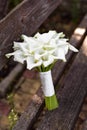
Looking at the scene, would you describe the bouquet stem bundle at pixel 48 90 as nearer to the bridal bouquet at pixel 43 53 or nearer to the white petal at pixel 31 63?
the bridal bouquet at pixel 43 53

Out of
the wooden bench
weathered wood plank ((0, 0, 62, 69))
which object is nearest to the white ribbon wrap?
the wooden bench

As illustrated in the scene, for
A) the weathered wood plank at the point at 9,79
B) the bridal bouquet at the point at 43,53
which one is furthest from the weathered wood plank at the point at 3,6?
the weathered wood plank at the point at 9,79

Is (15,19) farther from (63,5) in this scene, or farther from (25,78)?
(63,5)

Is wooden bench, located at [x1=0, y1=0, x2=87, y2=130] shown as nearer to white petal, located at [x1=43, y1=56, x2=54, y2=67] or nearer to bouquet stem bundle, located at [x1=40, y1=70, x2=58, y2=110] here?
bouquet stem bundle, located at [x1=40, y1=70, x2=58, y2=110]

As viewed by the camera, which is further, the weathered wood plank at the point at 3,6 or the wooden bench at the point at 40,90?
the weathered wood plank at the point at 3,6

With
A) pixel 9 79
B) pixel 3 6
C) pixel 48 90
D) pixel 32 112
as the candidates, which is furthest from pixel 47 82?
pixel 9 79

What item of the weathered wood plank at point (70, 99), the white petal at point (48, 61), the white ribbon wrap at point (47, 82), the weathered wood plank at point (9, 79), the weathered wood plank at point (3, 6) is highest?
the weathered wood plank at point (3, 6)
